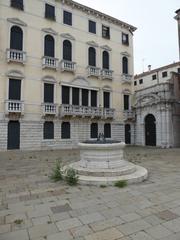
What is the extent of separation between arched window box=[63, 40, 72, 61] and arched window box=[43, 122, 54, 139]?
22.0 ft

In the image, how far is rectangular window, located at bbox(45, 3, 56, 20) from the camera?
1859cm

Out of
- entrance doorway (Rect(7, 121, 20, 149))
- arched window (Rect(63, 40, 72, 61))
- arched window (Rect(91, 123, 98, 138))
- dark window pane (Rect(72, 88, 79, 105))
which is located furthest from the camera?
arched window (Rect(91, 123, 98, 138))

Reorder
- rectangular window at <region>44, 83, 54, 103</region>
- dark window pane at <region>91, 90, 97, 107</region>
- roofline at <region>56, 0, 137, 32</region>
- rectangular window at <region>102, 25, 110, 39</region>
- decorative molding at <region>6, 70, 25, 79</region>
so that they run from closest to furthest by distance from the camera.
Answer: decorative molding at <region>6, 70, 25, 79</region> < rectangular window at <region>44, 83, 54, 103</region> < roofline at <region>56, 0, 137, 32</region> < dark window pane at <region>91, 90, 97, 107</region> < rectangular window at <region>102, 25, 110, 39</region>

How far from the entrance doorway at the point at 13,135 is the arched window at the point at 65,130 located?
397cm

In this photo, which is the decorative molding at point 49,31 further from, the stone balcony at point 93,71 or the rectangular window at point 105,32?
the rectangular window at point 105,32

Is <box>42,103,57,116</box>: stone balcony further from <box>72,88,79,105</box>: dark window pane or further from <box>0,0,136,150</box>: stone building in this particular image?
<box>72,88,79,105</box>: dark window pane

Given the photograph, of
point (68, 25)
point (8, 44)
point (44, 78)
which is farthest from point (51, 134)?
point (68, 25)

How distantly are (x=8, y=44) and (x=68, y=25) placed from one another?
21.4ft

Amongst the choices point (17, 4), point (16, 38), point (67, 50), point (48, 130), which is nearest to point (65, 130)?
point (48, 130)

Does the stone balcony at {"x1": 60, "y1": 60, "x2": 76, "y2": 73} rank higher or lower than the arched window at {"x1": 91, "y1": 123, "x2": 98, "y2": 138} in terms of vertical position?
higher

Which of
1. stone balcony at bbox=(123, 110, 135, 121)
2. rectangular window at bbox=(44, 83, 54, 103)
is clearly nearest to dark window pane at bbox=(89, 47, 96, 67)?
rectangular window at bbox=(44, 83, 54, 103)

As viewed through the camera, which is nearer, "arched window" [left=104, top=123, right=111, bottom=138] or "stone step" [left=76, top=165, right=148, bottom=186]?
"stone step" [left=76, top=165, right=148, bottom=186]

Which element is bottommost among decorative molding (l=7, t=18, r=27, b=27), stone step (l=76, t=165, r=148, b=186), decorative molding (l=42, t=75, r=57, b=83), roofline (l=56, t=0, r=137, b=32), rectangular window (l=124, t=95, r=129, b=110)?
stone step (l=76, t=165, r=148, b=186)

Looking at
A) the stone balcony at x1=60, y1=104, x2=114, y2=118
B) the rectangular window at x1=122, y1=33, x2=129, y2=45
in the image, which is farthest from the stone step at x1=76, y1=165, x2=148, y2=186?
the rectangular window at x1=122, y1=33, x2=129, y2=45
